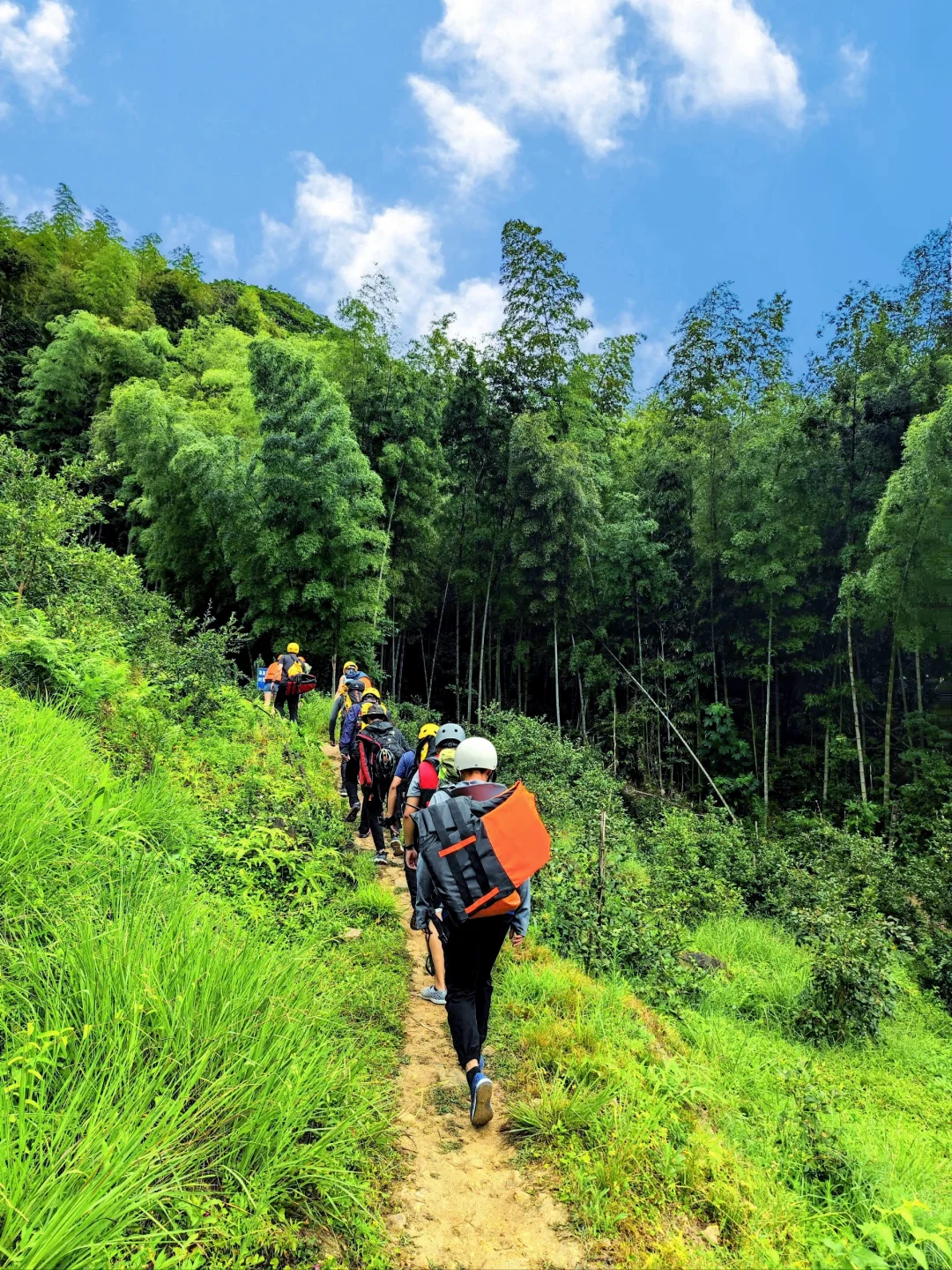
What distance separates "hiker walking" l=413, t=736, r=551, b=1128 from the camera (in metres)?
2.12

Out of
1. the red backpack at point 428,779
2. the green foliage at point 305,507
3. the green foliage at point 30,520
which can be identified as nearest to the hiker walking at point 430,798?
the red backpack at point 428,779

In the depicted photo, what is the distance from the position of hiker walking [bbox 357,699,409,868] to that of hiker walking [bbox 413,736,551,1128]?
2204 millimetres

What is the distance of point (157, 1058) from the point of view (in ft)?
5.26

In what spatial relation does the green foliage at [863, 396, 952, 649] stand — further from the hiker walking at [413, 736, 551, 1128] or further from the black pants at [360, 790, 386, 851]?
the hiker walking at [413, 736, 551, 1128]

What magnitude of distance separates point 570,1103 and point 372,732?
115 inches

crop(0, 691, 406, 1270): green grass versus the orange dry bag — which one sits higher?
the orange dry bag

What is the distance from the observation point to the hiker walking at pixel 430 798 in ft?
10.0

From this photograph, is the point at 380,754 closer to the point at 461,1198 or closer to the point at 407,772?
the point at 407,772

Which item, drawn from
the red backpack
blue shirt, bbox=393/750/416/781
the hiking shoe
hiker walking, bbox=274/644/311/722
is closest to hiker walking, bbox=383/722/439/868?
blue shirt, bbox=393/750/416/781

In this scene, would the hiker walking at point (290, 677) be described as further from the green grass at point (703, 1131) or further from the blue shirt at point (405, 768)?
the green grass at point (703, 1131)

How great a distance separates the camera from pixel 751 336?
545 inches

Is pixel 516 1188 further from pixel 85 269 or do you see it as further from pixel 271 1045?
pixel 85 269

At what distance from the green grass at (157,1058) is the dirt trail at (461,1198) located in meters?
0.11

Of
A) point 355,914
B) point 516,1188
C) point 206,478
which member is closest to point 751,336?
point 206,478
